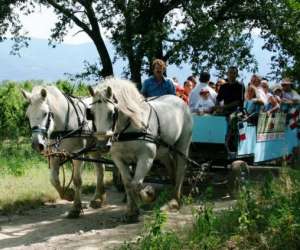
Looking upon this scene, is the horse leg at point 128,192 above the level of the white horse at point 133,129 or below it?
below

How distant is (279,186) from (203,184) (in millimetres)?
3225

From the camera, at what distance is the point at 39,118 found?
6805mm

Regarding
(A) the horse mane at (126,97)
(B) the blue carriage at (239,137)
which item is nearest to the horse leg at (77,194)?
(A) the horse mane at (126,97)

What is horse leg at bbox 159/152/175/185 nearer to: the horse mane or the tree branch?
the horse mane

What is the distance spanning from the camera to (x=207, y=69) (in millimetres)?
17047

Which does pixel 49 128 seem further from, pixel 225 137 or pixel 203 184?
pixel 203 184

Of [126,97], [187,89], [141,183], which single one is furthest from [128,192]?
[187,89]

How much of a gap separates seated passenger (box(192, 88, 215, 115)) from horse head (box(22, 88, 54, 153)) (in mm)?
2815

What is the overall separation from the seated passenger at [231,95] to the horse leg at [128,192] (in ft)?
7.80

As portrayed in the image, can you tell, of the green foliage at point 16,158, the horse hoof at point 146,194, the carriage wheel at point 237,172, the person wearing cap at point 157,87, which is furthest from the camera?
the green foliage at point 16,158

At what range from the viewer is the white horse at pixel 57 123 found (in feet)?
22.3

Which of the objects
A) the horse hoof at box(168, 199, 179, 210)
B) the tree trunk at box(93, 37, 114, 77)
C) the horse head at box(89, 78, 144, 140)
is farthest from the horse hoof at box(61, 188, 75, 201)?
the tree trunk at box(93, 37, 114, 77)

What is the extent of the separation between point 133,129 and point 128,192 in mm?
764

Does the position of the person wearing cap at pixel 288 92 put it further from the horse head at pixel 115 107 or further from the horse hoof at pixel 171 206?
the horse head at pixel 115 107
